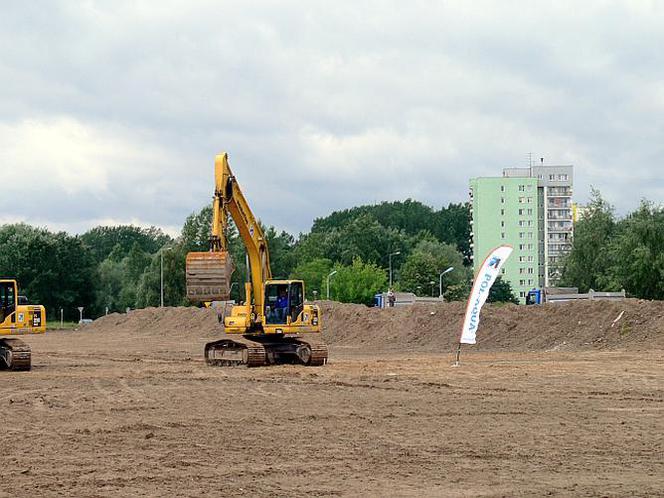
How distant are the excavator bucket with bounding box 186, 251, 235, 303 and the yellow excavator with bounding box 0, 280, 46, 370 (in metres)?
5.45

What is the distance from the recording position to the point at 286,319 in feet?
103

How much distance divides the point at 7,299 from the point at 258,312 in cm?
728

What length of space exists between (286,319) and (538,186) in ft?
447

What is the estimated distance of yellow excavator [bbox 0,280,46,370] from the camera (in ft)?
101

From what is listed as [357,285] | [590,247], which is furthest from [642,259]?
[357,285]

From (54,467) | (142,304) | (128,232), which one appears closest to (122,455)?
(54,467)

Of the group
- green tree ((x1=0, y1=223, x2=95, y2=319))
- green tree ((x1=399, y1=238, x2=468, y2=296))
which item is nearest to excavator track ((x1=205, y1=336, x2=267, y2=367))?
green tree ((x1=0, y1=223, x2=95, y2=319))

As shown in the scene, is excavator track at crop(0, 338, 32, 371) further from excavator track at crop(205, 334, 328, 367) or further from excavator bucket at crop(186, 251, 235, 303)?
excavator bucket at crop(186, 251, 235, 303)

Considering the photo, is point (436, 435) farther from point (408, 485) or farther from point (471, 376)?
point (471, 376)

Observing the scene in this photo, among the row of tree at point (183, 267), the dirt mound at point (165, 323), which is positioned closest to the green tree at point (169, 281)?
the row of tree at point (183, 267)

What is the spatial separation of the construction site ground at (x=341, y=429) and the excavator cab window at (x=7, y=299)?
190 centimetres

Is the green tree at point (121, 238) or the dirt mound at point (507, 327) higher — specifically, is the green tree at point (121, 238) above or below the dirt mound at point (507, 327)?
above

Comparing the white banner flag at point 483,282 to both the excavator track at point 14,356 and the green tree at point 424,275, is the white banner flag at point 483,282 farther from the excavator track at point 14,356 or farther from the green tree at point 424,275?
the green tree at point 424,275

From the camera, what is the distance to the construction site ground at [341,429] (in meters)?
11.9
